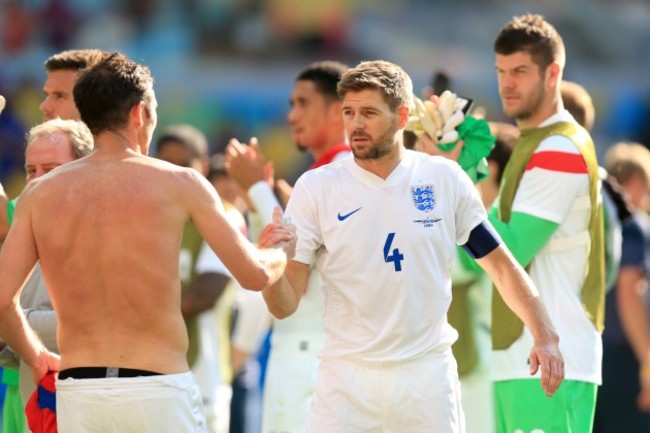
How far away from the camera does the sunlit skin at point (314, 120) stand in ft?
25.9

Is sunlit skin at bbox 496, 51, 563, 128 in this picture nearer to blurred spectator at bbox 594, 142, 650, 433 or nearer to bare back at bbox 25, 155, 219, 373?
bare back at bbox 25, 155, 219, 373

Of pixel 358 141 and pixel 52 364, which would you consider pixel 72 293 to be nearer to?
pixel 52 364

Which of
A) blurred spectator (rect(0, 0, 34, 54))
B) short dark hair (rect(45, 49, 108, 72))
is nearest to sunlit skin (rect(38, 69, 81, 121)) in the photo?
short dark hair (rect(45, 49, 108, 72))

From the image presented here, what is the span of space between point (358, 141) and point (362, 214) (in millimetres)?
317

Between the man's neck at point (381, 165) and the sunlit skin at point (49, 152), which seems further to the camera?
the sunlit skin at point (49, 152)

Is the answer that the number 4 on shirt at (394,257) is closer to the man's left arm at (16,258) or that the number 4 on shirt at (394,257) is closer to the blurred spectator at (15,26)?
the man's left arm at (16,258)

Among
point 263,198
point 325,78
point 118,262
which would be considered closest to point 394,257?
point 118,262

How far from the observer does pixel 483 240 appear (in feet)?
18.3

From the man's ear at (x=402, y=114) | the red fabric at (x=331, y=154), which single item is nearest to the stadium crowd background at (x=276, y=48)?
the red fabric at (x=331, y=154)

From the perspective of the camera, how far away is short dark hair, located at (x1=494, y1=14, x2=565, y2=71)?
22.3 feet

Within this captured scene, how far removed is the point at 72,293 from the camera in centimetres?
492

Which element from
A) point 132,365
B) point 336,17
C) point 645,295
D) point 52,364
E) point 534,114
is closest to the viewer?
point 132,365

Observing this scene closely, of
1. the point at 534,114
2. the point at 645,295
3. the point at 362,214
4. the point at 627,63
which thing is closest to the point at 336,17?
the point at 627,63

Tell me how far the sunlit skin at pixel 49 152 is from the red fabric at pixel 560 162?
222 cm
